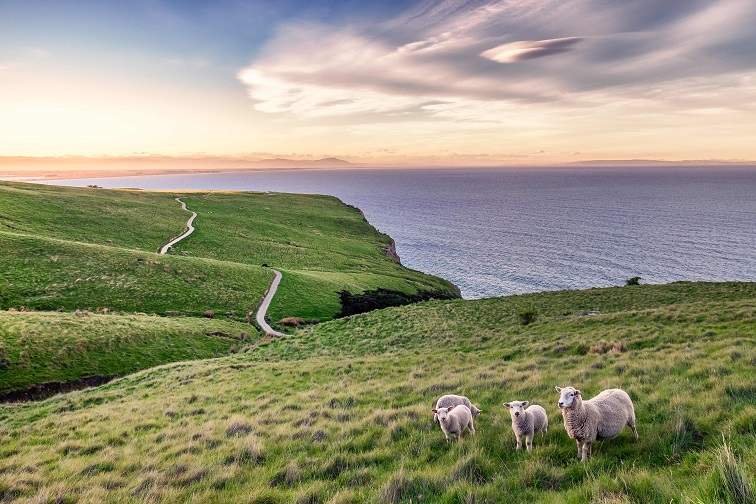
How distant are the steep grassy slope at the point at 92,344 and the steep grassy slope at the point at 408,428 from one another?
4.53 m

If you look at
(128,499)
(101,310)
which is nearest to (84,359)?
(101,310)

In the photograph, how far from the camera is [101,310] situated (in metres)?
40.0

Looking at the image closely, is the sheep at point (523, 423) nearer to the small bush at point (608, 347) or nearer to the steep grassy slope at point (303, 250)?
the small bush at point (608, 347)

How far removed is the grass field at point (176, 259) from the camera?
44.2m

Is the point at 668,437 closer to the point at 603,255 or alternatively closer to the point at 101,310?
the point at 101,310

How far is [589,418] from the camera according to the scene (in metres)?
7.62

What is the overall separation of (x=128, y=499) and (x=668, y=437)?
34.7ft

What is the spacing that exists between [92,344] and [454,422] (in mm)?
31930

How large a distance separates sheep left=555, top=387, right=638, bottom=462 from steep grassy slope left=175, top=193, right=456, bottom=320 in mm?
42545

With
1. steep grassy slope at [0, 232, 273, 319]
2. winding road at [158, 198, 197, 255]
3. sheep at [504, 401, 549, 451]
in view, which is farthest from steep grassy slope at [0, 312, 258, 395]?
winding road at [158, 198, 197, 255]

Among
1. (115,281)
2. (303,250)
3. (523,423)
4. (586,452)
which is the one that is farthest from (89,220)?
(586,452)

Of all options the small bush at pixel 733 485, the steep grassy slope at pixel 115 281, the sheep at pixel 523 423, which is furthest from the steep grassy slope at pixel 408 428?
the steep grassy slope at pixel 115 281

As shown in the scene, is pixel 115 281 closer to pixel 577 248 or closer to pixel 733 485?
pixel 733 485

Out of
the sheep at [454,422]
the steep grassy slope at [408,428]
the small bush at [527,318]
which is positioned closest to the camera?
the steep grassy slope at [408,428]
